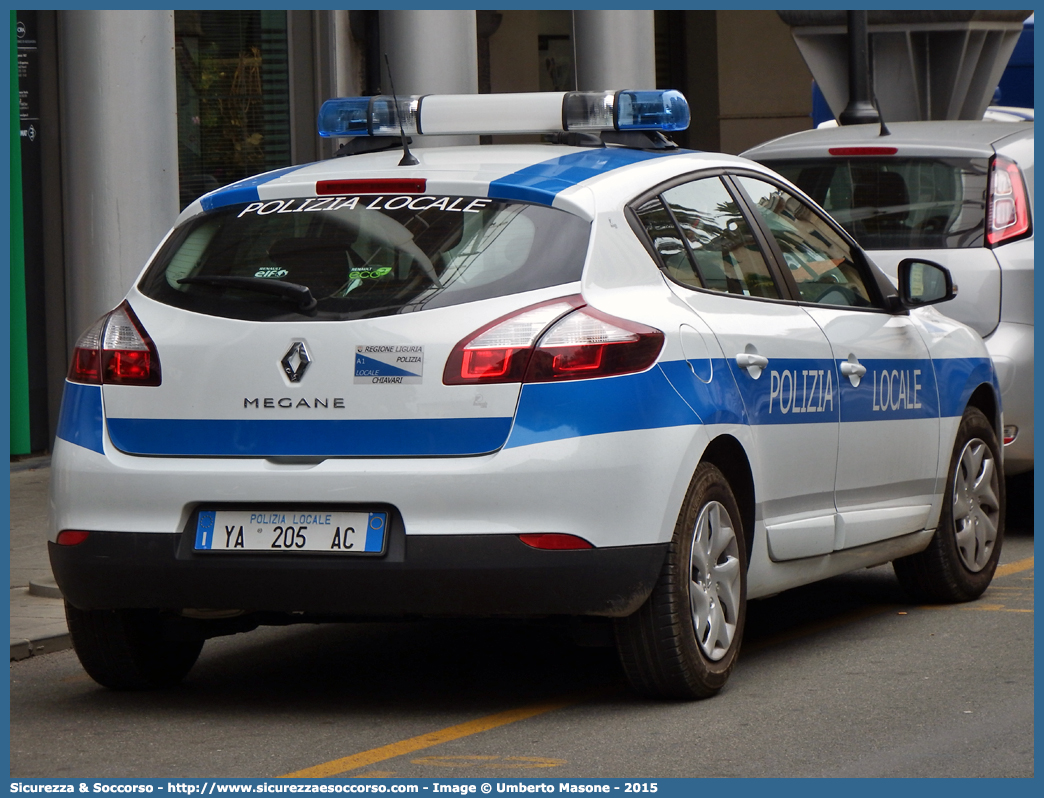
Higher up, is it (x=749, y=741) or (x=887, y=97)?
(x=887, y=97)

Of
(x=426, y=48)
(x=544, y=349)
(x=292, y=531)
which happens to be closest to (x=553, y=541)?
(x=544, y=349)

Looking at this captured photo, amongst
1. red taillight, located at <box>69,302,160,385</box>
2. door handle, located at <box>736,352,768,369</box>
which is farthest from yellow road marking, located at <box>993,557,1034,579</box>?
red taillight, located at <box>69,302,160,385</box>

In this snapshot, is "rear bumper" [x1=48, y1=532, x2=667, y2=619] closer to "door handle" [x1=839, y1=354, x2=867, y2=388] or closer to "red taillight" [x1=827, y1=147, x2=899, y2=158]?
"door handle" [x1=839, y1=354, x2=867, y2=388]

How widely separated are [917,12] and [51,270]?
691 cm

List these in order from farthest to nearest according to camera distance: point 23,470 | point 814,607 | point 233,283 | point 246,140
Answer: point 246,140, point 23,470, point 814,607, point 233,283

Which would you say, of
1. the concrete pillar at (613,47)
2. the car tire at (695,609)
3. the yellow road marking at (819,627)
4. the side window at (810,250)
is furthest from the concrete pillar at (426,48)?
the car tire at (695,609)

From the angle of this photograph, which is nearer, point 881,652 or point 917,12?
point 881,652

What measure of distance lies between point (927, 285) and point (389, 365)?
2.90 m

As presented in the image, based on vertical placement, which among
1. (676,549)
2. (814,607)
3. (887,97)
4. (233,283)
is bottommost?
(814,607)

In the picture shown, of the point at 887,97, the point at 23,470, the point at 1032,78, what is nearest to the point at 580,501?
the point at 23,470

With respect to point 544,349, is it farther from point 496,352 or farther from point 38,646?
point 38,646

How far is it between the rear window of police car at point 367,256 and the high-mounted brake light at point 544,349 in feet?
0.39

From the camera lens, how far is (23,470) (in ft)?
39.1

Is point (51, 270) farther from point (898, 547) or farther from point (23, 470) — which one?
point (898, 547)
